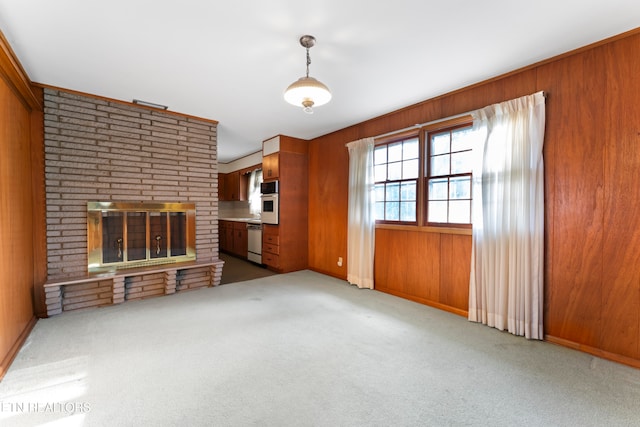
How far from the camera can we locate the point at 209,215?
14.4 feet

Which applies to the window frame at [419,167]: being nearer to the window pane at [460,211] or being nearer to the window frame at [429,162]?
the window frame at [429,162]

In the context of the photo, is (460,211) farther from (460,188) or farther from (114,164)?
(114,164)

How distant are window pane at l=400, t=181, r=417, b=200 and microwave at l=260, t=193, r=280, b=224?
2371 mm

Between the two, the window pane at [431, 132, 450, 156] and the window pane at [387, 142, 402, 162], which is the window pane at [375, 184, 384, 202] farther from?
the window pane at [431, 132, 450, 156]

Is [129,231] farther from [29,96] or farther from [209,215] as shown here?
[29,96]

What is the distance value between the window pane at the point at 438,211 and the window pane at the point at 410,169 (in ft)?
1.57

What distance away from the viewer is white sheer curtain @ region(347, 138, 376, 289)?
4.15 meters

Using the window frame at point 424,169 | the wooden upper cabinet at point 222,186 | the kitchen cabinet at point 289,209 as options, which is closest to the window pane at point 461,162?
the window frame at point 424,169

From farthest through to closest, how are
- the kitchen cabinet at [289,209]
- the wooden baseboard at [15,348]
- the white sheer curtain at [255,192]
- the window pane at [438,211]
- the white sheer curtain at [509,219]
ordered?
the white sheer curtain at [255,192], the kitchen cabinet at [289,209], the window pane at [438,211], the white sheer curtain at [509,219], the wooden baseboard at [15,348]

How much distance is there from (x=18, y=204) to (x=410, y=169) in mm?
4306

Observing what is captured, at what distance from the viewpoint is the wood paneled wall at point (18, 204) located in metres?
2.21

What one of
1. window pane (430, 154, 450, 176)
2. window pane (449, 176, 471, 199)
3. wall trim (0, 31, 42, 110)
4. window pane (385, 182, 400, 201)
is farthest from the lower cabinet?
wall trim (0, 31, 42, 110)

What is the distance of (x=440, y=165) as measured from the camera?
137 inches

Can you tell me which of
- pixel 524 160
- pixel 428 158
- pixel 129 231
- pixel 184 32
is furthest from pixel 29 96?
pixel 524 160
